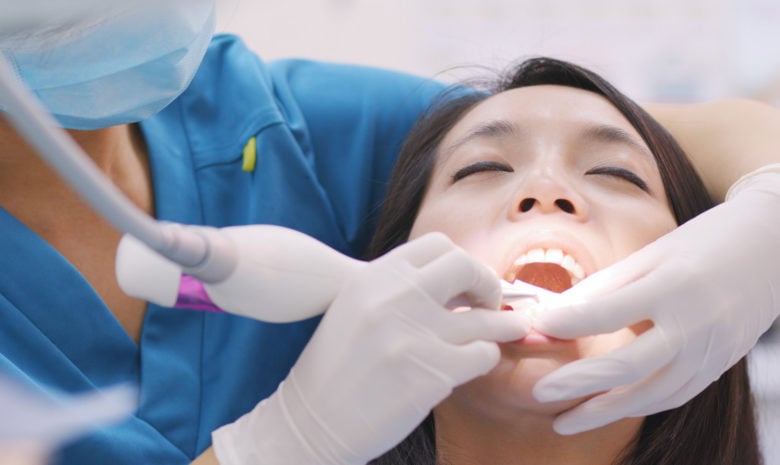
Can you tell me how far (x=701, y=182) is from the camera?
149 cm

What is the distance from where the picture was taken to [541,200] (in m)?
1.21

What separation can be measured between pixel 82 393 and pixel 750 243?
2.95ft

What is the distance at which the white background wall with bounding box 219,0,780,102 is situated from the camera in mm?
2523

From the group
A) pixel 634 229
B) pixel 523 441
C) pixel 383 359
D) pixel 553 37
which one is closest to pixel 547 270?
pixel 634 229

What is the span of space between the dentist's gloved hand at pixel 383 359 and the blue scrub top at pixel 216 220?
0.40 meters

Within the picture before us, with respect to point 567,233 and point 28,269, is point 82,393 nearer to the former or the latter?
point 28,269

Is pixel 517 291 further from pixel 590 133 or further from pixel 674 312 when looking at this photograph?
pixel 590 133

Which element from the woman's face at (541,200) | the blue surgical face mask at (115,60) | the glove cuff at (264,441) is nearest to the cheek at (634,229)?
the woman's face at (541,200)

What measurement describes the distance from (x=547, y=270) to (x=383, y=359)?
0.40m

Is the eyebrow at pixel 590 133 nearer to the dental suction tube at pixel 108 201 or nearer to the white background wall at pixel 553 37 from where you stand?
the dental suction tube at pixel 108 201

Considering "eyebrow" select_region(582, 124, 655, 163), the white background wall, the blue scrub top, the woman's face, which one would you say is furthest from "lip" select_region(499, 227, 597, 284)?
the white background wall

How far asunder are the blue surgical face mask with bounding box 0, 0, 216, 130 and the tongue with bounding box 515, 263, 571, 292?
1.76 feet

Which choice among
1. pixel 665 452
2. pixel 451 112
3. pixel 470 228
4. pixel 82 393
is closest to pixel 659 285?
pixel 470 228

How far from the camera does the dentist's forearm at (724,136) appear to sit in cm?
142
